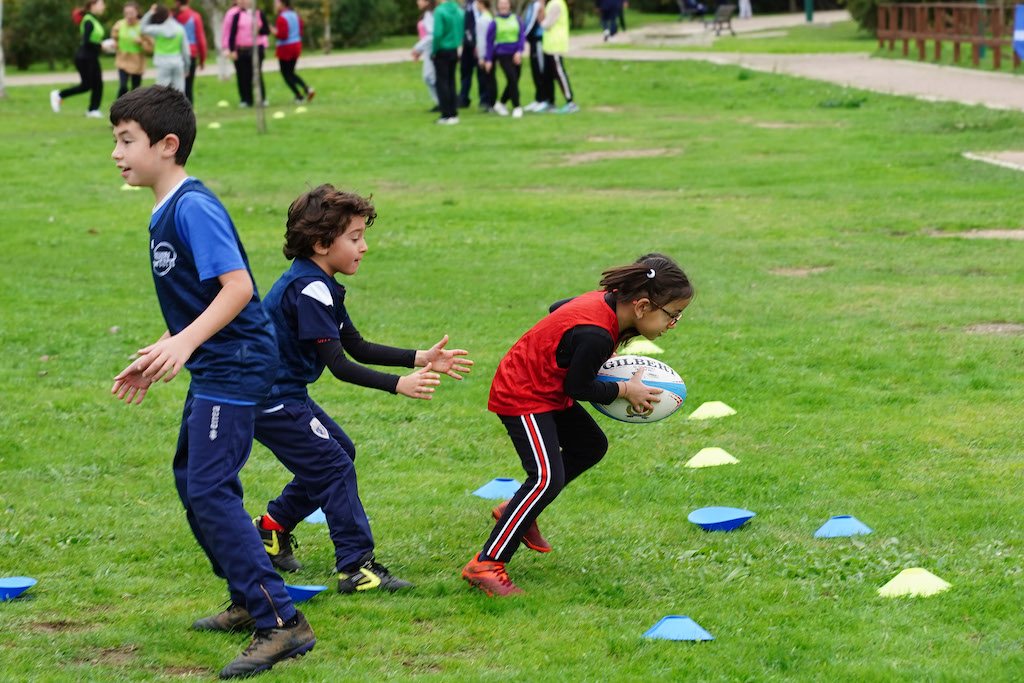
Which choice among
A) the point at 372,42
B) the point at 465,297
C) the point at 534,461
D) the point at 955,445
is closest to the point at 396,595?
the point at 534,461

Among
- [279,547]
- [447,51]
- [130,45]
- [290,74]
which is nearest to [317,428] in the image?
[279,547]

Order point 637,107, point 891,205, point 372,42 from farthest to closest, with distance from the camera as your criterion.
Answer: point 372,42
point 637,107
point 891,205

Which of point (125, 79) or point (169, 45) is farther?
point (125, 79)

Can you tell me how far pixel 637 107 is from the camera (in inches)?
941

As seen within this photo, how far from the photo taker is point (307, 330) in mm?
4551

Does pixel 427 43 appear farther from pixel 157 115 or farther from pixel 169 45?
pixel 157 115


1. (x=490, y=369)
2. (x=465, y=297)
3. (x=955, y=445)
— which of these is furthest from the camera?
(x=465, y=297)

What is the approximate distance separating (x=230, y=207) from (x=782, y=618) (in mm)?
11426

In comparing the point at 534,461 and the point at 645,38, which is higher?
the point at 645,38

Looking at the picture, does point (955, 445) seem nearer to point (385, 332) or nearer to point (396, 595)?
point (396, 595)

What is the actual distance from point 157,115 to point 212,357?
2.59 ft

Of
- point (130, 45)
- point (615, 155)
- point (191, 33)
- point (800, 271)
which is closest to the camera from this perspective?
point (800, 271)

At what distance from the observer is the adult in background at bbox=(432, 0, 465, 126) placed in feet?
69.3

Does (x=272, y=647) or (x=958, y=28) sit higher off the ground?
(x=958, y=28)
